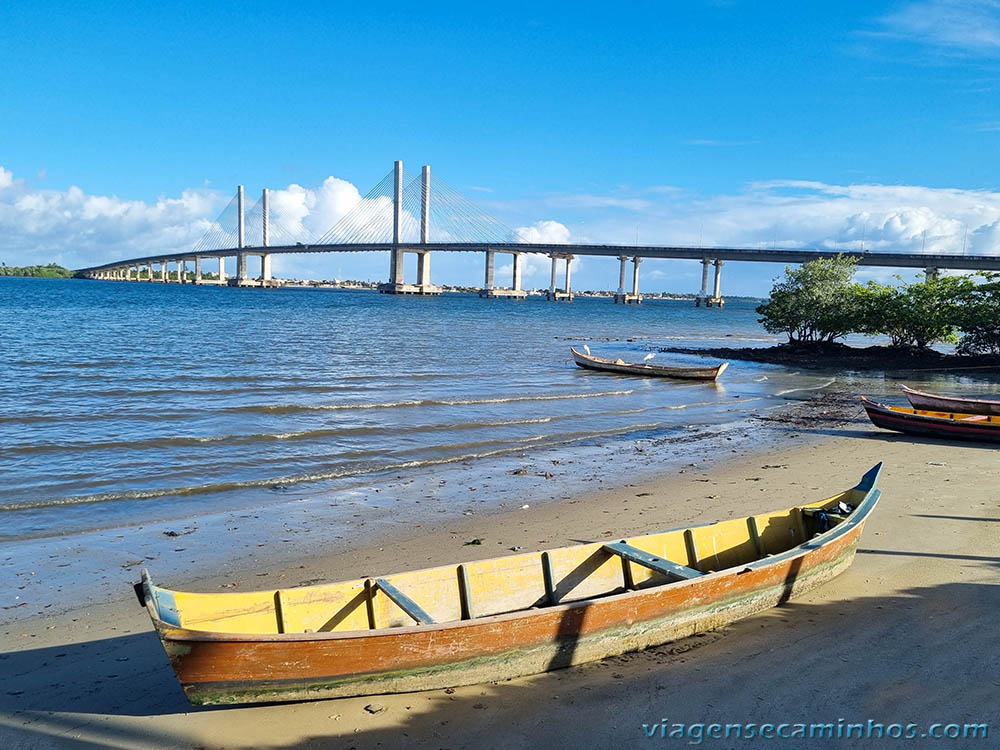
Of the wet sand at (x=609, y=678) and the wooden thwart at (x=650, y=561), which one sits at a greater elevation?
the wooden thwart at (x=650, y=561)

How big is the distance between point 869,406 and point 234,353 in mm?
24255

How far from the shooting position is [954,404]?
16.2 m

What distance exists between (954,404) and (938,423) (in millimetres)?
1732

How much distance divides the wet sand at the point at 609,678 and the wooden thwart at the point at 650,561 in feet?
1.72

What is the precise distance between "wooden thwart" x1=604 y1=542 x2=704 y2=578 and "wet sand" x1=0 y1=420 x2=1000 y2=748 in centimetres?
52

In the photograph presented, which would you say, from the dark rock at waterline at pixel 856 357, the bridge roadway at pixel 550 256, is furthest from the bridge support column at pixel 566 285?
the dark rock at waterline at pixel 856 357

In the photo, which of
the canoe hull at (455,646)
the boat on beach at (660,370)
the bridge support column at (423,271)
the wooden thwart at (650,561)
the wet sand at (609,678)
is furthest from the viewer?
the bridge support column at (423,271)

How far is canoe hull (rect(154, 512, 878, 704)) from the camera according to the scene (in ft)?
14.4

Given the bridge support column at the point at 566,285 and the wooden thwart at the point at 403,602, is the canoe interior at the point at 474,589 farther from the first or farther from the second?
the bridge support column at the point at 566,285

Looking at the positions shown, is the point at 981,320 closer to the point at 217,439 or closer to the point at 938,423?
the point at 938,423

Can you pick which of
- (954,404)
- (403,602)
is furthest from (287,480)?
(954,404)

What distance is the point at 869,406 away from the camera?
52.0ft

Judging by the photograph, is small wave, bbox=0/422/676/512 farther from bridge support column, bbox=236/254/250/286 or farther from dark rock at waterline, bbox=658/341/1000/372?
bridge support column, bbox=236/254/250/286

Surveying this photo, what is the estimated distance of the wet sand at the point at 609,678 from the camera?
4578mm
